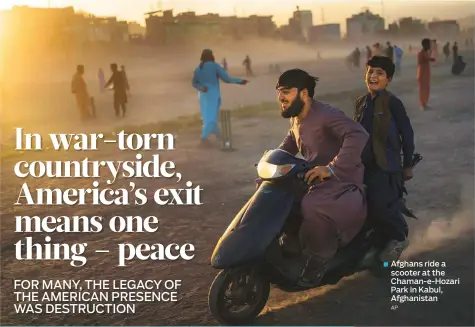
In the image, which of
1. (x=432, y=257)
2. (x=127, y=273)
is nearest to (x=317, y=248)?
(x=432, y=257)

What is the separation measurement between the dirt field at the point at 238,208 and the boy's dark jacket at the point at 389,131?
31.2 inches

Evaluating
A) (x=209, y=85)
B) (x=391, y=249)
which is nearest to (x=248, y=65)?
(x=209, y=85)

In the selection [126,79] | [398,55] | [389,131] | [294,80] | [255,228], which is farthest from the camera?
[126,79]

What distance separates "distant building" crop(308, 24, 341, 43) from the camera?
554 cm

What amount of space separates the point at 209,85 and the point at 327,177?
238cm

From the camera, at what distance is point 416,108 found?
19.0ft

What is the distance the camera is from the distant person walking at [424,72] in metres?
5.47

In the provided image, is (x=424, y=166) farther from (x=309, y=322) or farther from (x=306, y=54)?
(x=309, y=322)

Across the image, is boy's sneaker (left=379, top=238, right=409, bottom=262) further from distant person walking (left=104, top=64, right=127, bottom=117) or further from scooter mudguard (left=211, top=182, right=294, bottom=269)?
distant person walking (left=104, top=64, right=127, bottom=117)

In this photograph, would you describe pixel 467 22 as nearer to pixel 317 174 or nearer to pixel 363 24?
pixel 363 24

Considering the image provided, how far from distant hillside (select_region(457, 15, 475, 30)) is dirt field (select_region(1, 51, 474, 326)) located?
0.49 m

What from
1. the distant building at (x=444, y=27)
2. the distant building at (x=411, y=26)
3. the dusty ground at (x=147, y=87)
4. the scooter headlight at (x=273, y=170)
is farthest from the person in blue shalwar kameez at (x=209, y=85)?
the scooter headlight at (x=273, y=170)

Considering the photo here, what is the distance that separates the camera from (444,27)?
530 cm

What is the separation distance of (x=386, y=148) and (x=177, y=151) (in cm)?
198
